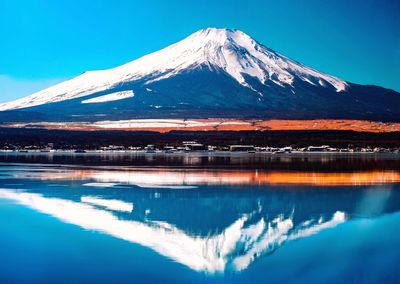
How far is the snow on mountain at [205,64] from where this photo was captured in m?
99.7

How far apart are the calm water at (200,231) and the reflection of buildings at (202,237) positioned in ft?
0.05

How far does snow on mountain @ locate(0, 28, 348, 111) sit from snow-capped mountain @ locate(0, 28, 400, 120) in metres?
0.14

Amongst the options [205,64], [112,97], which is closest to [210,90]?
[205,64]

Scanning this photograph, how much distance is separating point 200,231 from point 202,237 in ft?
1.41

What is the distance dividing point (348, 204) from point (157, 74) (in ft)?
300

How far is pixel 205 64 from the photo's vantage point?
104 metres

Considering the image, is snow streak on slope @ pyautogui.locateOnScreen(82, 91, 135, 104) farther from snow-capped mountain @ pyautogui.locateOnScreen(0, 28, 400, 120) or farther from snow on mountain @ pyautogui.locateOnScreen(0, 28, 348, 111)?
snow on mountain @ pyautogui.locateOnScreen(0, 28, 348, 111)

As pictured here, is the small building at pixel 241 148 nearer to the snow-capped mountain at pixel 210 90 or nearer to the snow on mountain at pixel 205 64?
the snow-capped mountain at pixel 210 90

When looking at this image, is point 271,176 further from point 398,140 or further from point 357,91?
point 357,91

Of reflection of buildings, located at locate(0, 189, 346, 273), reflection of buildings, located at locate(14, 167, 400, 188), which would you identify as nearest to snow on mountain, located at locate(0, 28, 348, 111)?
reflection of buildings, located at locate(14, 167, 400, 188)

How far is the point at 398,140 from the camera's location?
50.1 meters

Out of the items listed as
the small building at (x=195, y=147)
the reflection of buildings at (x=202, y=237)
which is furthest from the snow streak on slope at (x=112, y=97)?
the reflection of buildings at (x=202, y=237)

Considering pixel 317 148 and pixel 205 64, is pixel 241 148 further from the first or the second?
pixel 205 64

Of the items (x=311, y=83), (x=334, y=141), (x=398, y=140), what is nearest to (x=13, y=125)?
(x=334, y=141)
